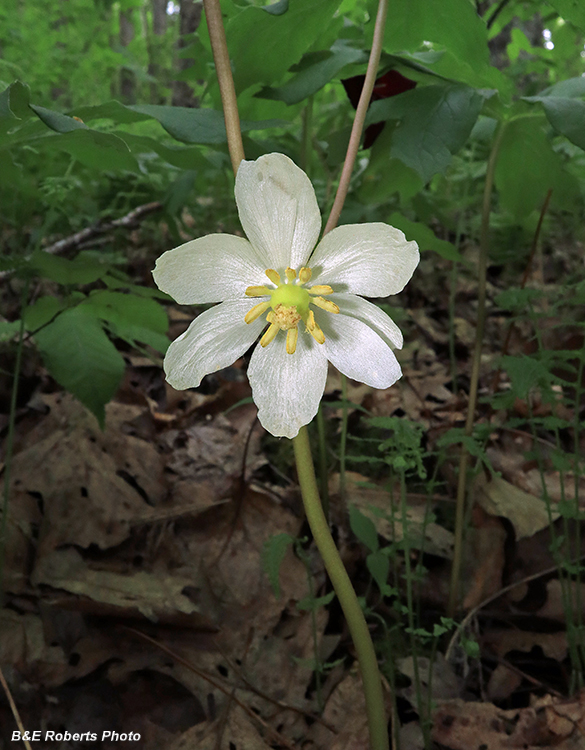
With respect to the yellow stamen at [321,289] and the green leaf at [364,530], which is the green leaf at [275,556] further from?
the yellow stamen at [321,289]

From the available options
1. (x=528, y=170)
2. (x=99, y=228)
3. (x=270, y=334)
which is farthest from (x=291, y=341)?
(x=99, y=228)

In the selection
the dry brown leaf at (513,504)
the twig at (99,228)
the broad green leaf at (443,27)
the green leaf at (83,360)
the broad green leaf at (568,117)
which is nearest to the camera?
the broad green leaf at (568,117)


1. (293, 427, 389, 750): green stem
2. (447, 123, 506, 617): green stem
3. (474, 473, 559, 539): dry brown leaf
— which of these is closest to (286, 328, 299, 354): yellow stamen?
(293, 427, 389, 750): green stem

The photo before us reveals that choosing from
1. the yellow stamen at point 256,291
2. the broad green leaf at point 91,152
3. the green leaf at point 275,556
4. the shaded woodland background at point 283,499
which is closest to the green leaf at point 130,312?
the shaded woodland background at point 283,499

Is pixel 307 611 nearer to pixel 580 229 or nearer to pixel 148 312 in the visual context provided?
pixel 148 312

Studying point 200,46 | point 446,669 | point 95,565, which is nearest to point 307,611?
point 446,669

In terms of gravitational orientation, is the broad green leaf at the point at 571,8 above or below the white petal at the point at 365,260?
above
